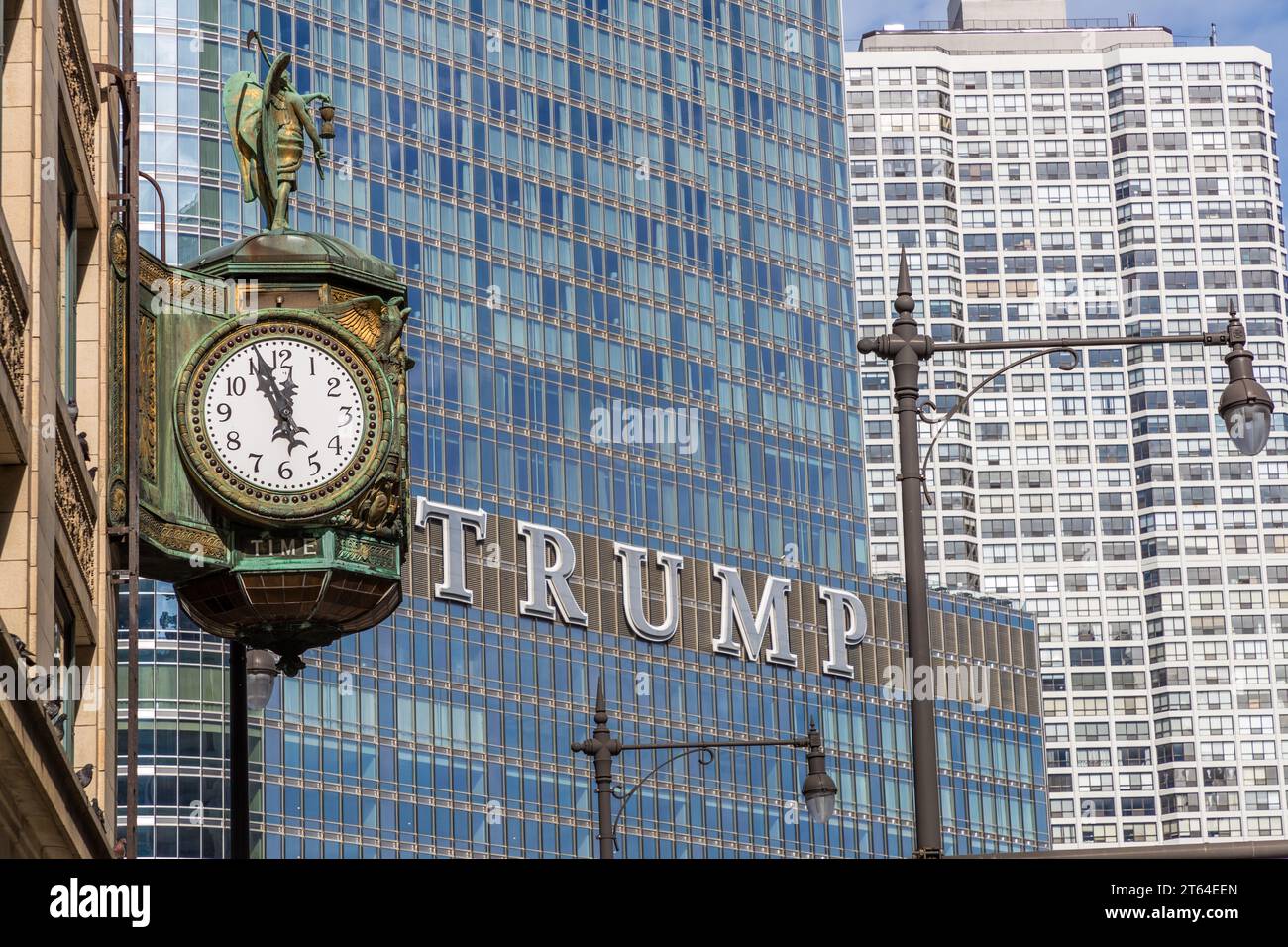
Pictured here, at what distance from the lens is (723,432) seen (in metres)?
132

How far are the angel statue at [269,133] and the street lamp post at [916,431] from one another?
4.88 m

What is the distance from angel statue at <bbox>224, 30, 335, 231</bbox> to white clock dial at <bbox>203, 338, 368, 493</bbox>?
1394 mm

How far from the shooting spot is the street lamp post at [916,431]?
76.5 ft

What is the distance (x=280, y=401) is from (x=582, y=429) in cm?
10299

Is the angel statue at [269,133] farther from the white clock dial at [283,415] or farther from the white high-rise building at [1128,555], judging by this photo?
the white high-rise building at [1128,555]

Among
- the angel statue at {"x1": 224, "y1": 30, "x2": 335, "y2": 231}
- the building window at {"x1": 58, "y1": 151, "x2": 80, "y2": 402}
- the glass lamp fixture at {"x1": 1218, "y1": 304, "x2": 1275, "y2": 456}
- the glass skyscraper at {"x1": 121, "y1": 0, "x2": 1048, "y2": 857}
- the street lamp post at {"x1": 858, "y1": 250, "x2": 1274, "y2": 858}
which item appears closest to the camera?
the building window at {"x1": 58, "y1": 151, "x2": 80, "y2": 402}

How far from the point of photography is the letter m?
130m

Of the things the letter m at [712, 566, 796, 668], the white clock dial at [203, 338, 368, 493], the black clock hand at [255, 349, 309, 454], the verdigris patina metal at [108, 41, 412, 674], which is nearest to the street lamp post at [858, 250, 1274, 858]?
the verdigris patina metal at [108, 41, 412, 674]

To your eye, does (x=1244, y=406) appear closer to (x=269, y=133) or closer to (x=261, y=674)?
(x=269, y=133)

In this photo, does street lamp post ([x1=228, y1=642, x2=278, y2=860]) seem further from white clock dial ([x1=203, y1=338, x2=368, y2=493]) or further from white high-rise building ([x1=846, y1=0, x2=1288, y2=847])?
white high-rise building ([x1=846, y1=0, x2=1288, y2=847])
